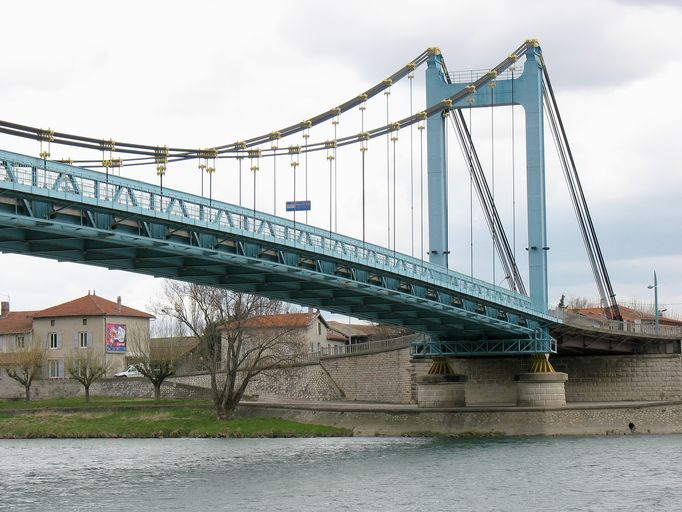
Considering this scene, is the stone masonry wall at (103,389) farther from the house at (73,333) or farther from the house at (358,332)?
the house at (358,332)

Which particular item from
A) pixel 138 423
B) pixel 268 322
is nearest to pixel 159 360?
pixel 268 322

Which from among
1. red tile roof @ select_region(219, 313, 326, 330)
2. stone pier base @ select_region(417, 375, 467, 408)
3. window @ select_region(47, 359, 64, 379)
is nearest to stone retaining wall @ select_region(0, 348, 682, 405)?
red tile roof @ select_region(219, 313, 326, 330)

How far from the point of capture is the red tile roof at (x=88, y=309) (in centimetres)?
9769

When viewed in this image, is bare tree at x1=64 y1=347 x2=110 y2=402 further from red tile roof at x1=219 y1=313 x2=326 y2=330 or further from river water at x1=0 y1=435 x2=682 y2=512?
river water at x1=0 y1=435 x2=682 y2=512

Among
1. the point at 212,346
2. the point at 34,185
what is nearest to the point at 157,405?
the point at 212,346

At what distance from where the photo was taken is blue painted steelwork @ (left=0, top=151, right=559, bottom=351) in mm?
39156

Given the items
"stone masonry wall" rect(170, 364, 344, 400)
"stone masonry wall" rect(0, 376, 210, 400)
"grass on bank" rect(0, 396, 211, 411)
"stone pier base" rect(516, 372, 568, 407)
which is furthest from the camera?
"stone masonry wall" rect(170, 364, 344, 400)

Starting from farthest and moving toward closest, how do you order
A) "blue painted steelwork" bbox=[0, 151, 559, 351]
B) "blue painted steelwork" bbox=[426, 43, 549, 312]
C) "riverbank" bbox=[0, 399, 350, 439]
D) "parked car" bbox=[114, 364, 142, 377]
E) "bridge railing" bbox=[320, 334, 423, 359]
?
"parked car" bbox=[114, 364, 142, 377] < "bridge railing" bbox=[320, 334, 423, 359] < "riverbank" bbox=[0, 399, 350, 439] < "blue painted steelwork" bbox=[426, 43, 549, 312] < "blue painted steelwork" bbox=[0, 151, 559, 351]

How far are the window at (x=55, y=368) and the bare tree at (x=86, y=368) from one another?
241cm

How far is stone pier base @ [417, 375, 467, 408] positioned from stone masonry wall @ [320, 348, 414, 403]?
30.6 ft

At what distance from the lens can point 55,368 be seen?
96062mm

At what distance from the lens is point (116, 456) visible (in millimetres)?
52938

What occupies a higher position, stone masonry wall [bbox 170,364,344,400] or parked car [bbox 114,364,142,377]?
parked car [bbox 114,364,142,377]

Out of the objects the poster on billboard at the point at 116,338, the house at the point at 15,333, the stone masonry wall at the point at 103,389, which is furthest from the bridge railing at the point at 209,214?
the house at the point at 15,333
